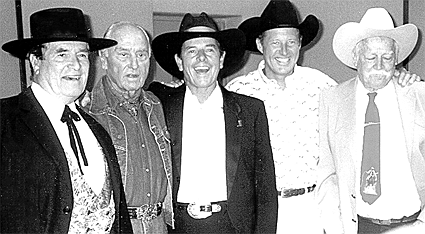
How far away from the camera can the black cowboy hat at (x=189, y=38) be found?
2.23 m

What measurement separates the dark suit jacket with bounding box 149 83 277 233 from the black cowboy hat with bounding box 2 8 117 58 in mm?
485

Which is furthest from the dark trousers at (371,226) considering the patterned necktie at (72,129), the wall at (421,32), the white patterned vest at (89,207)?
the wall at (421,32)

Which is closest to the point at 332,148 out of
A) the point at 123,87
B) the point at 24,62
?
the point at 123,87

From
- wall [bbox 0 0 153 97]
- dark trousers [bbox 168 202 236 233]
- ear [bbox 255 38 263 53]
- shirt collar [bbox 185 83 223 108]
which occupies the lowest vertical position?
dark trousers [bbox 168 202 236 233]

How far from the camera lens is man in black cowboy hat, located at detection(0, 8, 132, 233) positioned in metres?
1.65

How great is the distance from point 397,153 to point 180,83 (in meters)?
0.93

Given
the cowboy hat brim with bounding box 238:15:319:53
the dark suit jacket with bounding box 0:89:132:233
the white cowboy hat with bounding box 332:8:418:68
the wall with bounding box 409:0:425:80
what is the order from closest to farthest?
the dark suit jacket with bounding box 0:89:132:233, the white cowboy hat with bounding box 332:8:418:68, the cowboy hat brim with bounding box 238:15:319:53, the wall with bounding box 409:0:425:80

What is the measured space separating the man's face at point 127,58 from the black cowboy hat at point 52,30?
172mm

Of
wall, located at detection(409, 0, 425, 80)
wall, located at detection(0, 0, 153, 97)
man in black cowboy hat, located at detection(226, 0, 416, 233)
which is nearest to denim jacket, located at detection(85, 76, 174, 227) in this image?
man in black cowboy hat, located at detection(226, 0, 416, 233)

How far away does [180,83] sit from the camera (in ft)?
7.80

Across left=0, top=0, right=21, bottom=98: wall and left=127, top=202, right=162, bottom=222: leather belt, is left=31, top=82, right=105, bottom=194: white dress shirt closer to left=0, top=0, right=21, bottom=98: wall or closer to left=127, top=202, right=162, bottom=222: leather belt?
left=127, top=202, right=162, bottom=222: leather belt

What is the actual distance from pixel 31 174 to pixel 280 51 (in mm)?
1212

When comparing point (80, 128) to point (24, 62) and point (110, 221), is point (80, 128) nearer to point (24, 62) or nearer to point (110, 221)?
point (110, 221)

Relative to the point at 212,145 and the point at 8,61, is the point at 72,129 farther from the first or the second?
the point at 8,61
